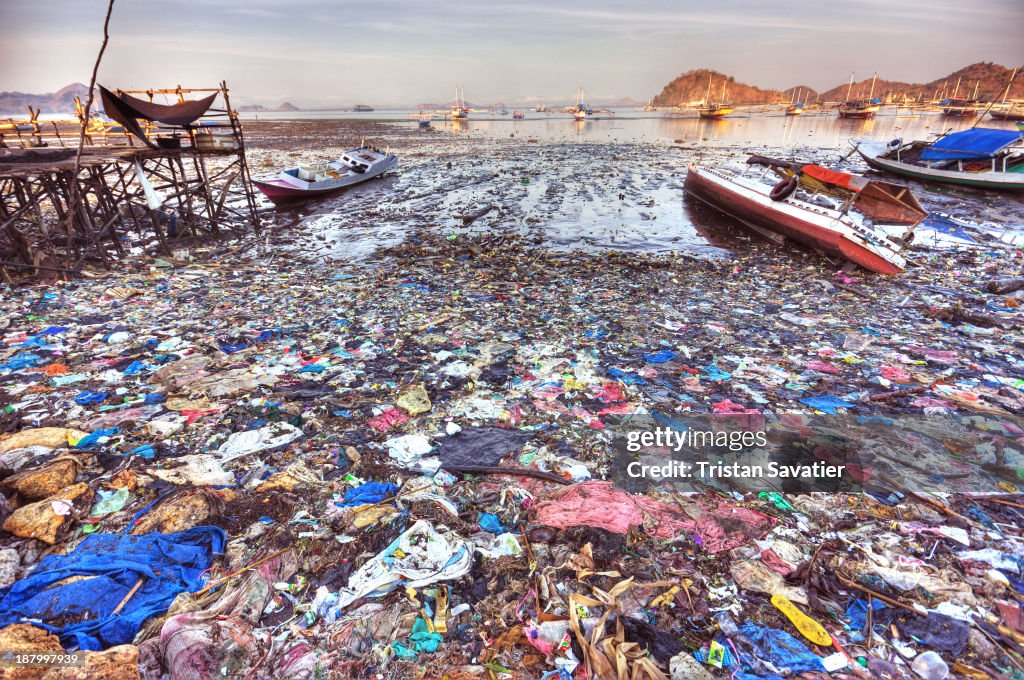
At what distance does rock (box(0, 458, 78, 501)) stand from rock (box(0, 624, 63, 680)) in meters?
1.57

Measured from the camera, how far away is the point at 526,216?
16.2 m

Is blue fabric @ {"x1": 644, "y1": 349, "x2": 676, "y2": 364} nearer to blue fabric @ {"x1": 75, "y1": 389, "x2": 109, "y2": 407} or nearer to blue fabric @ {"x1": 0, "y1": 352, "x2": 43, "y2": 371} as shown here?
blue fabric @ {"x1": 75, "y1": 389, "x2": 109, "y2": 407}

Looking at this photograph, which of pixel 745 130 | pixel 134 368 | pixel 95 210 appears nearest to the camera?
pixel 134 368

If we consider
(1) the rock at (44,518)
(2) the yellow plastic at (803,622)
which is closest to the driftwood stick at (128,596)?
(1) the rock at (44,518)

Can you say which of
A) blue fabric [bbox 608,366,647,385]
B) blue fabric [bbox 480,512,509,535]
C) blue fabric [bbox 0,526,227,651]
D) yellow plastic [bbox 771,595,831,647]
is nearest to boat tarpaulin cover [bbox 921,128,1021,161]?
blue fabric [bbox 608,366,647,385]

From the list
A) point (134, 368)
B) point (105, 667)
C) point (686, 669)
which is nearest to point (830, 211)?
point (686, 669)

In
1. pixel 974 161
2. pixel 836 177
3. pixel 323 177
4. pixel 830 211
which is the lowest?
pixel 830 211

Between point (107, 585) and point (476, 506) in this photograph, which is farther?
point (476, 506)

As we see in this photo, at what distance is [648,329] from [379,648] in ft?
19.8

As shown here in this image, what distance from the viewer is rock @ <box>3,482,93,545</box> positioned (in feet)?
10.6

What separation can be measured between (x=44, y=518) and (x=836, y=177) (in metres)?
18.4

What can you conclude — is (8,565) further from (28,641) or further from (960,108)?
(960,108)

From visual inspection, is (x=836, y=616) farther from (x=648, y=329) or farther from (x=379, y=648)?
(x=648, y=329)

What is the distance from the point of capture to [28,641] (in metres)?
2.45
